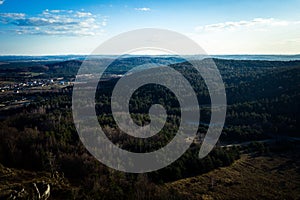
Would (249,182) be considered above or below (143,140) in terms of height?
below

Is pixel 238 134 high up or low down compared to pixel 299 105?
down

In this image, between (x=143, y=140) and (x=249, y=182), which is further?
(x=143, y=140)

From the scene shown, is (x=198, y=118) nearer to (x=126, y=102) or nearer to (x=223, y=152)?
(x=126, y=102)

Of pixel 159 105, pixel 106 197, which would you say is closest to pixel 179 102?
pixel 159 105

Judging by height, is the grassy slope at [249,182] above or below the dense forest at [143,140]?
below

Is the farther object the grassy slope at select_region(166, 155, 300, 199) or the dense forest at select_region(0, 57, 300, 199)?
the grassy slope at select_region(166, 155, 300, 199)

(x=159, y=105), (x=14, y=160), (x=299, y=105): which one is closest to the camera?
(x=14, y=160)

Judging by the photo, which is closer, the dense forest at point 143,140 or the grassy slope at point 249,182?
the dense forest at point 143,140

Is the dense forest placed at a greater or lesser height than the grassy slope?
greater
